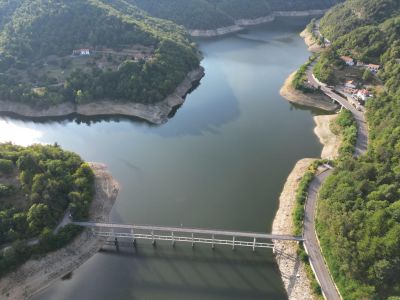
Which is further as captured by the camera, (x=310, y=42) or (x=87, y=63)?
(x=310, y=42)

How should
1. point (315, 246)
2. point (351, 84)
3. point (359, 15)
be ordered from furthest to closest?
point (359, 15)
point (351, 84)
point (315, 246)

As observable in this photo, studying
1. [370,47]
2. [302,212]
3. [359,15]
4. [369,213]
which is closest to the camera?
[369,213]

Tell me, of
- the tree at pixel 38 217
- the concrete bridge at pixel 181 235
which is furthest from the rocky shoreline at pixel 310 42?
the tree at pixel 38 217

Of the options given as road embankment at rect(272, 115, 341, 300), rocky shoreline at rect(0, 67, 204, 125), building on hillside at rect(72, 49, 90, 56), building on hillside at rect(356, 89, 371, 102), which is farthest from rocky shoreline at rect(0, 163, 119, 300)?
building on hillside at rect(356, 89, 371, 102)

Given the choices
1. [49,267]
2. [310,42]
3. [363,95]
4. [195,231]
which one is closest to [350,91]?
[363,95]

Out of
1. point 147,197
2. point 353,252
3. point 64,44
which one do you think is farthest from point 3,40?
point 353,252

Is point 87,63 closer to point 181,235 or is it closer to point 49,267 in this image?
point 181,235

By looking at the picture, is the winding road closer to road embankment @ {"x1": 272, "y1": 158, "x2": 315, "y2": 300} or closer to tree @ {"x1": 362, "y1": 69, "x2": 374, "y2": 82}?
Result: road embankment @ {"x1": 272, "y1": 158, "x2": 315, "y2": 300}

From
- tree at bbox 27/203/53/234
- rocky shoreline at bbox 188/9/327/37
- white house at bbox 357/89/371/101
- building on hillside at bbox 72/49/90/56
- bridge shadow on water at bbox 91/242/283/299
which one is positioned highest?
rocky shoreline at bbox 188/9/327/37

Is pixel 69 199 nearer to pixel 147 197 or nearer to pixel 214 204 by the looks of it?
pixel 147 197
